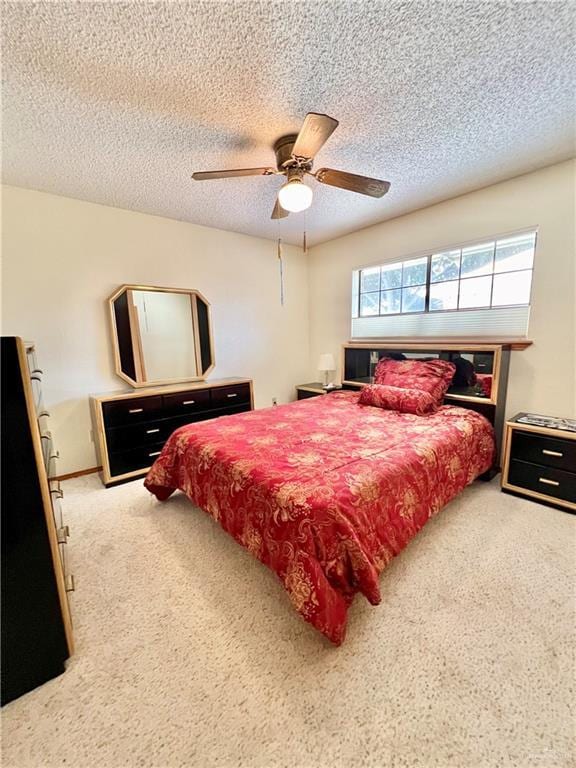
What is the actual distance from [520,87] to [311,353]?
3507 millimetres

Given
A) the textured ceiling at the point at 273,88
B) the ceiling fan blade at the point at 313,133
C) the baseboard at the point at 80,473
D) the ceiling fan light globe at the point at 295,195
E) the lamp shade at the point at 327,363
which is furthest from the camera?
the lamp shade at the point at 327,363

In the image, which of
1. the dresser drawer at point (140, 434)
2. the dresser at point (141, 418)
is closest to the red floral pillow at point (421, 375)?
the dresser at point (141, 418)

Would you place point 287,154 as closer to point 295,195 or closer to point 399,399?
point 295,195

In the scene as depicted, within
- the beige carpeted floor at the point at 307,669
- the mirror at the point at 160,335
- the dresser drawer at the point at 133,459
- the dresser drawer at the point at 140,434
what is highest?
the mirror at the point at 160,335

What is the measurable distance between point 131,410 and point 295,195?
2.31 meters

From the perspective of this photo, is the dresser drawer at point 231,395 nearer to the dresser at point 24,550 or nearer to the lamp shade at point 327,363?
the lamp shade at point 327,363

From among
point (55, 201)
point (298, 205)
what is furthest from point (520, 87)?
point (55, 201)

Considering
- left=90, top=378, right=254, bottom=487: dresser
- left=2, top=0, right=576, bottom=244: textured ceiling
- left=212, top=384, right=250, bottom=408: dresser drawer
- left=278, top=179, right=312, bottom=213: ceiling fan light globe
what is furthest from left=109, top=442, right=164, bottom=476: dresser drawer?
left=278, top=179, right=312, bottom=213: ceiling fan light globe

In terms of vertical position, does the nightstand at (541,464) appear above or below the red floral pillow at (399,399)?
below

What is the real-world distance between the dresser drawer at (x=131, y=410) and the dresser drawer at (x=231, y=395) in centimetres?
61

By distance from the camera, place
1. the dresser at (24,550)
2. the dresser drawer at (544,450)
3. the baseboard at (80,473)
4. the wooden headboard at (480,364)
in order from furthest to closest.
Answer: the baseboard at (80,473) → the wooden headboard at (480,364) → the dresser drawer at (544,450) → the dresser at (24,550)

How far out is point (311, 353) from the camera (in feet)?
15.8

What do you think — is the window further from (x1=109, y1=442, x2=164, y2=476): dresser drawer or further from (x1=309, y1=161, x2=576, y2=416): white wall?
(x1=109, y1=442, x2=164, y2=476): dresser drawer

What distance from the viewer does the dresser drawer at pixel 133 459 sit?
2814mm
